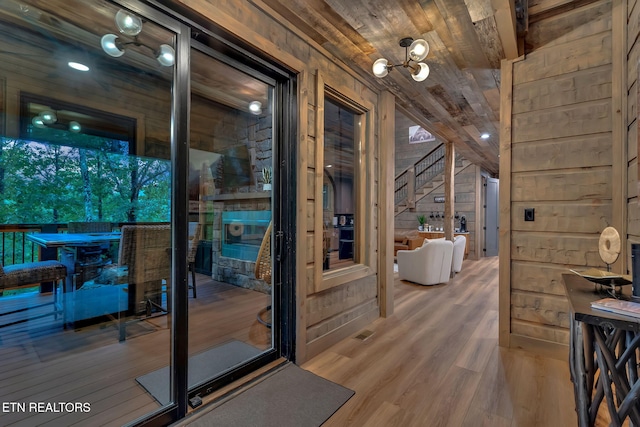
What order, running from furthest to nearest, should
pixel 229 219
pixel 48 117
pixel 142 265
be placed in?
pixel 229 219
pixel 48 117
pixel 142 265

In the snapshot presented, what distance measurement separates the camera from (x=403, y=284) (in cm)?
502

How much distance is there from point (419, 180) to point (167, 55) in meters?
9.29

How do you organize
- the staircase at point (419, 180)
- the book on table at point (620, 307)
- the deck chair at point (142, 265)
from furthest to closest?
the staircase at point (419, 180), the deck chair at point (142, 265), the book on table at point (620, 307)

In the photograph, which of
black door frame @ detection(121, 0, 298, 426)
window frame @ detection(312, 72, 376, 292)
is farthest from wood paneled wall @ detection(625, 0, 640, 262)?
black door frame @ detection(121, 0, 298, 426)

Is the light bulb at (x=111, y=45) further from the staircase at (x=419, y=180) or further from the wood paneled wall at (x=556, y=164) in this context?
the staircase at (x=419, y=180)

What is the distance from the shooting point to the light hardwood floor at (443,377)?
167cm

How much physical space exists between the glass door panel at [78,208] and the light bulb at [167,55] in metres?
0.16

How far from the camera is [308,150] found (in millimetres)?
2352

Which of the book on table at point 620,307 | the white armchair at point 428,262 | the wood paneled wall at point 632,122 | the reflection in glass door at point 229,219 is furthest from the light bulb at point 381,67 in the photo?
the white armchair at point 428,262

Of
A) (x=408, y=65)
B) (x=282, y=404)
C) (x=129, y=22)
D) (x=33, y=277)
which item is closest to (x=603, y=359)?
(x=282, y=404)

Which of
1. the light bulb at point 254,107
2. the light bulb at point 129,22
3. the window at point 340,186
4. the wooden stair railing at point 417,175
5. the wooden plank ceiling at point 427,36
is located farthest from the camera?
the wooden stair railing at point 417,175

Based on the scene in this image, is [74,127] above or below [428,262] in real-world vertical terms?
above

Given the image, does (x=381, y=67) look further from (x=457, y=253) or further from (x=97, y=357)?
(x=457, y=253)

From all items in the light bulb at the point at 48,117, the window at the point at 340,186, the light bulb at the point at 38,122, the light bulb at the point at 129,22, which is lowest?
the window at the point at 340,186
